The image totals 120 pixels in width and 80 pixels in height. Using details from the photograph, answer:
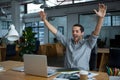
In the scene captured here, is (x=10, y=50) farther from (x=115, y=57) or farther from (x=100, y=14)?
(x=100, y=14)

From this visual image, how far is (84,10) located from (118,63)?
234 inches

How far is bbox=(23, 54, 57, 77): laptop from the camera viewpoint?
2.11 m

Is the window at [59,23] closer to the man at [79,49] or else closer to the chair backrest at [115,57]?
the chair backrest at [115,57]

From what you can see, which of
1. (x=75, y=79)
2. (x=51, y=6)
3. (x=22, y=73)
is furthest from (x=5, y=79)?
(x=51, y=6)

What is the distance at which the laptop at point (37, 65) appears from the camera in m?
2.11

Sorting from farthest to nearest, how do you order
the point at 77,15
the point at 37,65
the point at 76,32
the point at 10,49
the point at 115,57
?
1. the point at 77,15
2. the point at 10,49
3. the point at 115,57
4. the point at 76,32
5. the point at 37,65

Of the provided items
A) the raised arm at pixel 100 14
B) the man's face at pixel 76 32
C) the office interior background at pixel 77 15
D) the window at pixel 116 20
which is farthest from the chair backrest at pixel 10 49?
the window at pixel 116 20

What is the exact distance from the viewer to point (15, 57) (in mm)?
7621

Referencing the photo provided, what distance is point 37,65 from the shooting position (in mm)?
2152

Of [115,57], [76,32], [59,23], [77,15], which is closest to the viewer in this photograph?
[76,32]

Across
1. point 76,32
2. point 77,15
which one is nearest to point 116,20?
point 77,15

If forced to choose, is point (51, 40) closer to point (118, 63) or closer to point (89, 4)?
point (89, 4)

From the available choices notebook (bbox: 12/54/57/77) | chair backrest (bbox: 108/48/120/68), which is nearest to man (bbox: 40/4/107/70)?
notebook (bbox: 12/54/57/77)

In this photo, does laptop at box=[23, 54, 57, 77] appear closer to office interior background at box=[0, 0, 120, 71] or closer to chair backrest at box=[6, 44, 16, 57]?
chair backrest at box=[6, 44, 16, 57]
